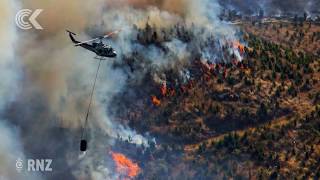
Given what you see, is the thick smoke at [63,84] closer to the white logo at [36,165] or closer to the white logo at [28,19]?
the white logo at [36,165]

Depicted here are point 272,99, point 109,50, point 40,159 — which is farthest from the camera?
point 272,99

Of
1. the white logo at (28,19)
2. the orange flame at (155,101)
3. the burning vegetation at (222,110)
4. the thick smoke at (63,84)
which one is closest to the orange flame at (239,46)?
the burning vegetation at (222,110)

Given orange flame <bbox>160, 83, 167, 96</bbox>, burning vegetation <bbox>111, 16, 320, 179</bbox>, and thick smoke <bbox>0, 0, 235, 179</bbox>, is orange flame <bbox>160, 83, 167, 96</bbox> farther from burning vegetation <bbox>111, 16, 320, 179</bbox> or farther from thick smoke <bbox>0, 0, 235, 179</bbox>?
thick smoke <bbox>0, 0, 235, 179</bbox>

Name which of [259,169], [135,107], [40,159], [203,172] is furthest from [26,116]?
[259,169]

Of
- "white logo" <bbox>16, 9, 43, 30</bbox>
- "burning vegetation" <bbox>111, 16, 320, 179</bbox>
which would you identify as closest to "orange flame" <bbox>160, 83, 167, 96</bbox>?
"burning vegetation" <bbox>111, 16, 320, 179</bbox>

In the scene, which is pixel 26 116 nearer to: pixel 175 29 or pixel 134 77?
pixel 134 77

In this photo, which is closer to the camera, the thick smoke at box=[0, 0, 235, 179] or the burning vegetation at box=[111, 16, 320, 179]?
the thick smoke at box=[0, 0, 235, 179]
